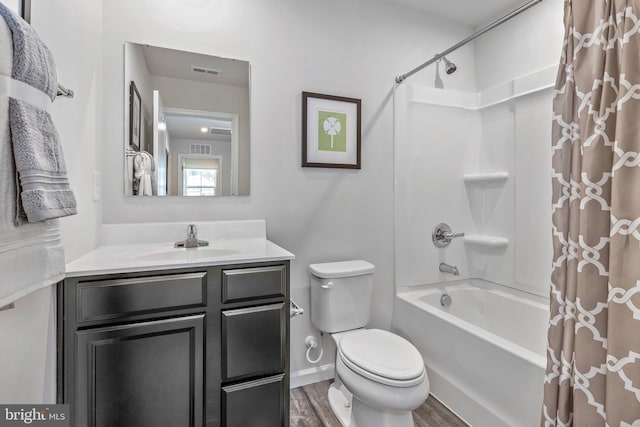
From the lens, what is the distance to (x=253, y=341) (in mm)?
1322

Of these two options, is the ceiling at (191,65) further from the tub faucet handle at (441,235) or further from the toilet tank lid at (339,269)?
the tub faucet handle at (441,235)

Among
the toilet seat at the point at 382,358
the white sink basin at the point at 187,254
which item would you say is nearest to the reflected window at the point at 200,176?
the white sink basin at the point at 187,254

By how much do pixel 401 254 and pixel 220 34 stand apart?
1.85 metres

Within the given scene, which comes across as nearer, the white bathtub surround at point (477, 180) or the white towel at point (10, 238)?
the white towel at point (10, 238)

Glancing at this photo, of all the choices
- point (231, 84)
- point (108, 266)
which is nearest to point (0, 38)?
point (108, 266)

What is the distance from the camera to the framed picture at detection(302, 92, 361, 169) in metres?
2.00

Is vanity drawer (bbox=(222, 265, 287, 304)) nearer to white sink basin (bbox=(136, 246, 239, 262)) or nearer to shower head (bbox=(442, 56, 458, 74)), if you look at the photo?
white sink basin (bbox=(136, 246, 239, 262))

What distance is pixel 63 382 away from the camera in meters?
1.08

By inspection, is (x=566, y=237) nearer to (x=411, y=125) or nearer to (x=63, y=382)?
(x=411, y=125)

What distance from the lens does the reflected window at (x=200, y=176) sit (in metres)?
1.77

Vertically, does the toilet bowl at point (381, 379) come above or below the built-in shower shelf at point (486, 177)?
below

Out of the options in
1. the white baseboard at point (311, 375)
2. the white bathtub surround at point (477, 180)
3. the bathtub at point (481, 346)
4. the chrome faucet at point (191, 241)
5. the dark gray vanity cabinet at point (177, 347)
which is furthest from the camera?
the white bathtub surround at point (477, 180)

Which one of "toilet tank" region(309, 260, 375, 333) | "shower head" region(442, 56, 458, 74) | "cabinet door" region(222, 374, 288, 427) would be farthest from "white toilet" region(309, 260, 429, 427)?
"shower head" region(442, 56, 458, 74)

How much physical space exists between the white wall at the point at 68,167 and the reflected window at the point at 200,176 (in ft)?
1.39
